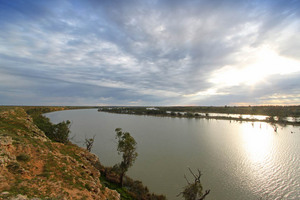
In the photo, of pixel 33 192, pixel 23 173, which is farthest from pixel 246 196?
pixel 23 173

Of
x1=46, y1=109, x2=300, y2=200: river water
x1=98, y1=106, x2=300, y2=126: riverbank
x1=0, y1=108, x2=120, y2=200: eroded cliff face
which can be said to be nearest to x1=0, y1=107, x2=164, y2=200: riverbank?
x1=0, y1=108, x2=120, y2=200: eroded cliff face

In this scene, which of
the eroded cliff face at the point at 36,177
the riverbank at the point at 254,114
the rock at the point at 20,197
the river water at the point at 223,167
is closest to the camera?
the rock at the point at 20,197

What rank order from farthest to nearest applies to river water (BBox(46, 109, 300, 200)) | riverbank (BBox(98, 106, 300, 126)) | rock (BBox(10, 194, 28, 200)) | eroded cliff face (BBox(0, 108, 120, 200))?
riverbank (BBox(98, 106, 300, 126)), river water (BBox(46, 109, 300, 200)), eroded cliff face (BBox(0, 108, 120, 200)), rock (BBox(10, 194, 28, 200))

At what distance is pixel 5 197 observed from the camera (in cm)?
660

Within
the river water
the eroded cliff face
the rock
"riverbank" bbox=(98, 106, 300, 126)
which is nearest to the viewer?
the rock

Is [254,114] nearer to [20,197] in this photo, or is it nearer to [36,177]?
[36,177]

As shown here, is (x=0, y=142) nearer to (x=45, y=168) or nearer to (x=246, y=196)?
(x=45, y=168)

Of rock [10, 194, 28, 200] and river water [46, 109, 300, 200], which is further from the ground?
rock [10, 194, 28, 200]

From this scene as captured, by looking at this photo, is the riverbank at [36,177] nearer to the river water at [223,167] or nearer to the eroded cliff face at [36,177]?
the eroded cliff face at [36,177]

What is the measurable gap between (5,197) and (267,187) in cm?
2684

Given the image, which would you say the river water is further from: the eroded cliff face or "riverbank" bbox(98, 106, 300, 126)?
"riverbank" bbox(98, 106, 300, 126)

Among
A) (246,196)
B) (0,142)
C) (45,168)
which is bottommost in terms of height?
(246,196)

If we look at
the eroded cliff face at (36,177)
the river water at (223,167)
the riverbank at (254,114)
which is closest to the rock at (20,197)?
the eroded cliff face at (36,177)

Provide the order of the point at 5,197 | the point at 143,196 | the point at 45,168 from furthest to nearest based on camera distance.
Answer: the point at 143,196 → the point at 45,168 → the point at 5,197
